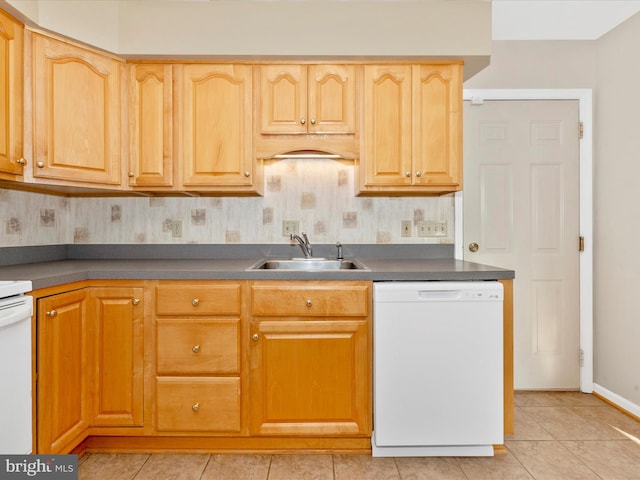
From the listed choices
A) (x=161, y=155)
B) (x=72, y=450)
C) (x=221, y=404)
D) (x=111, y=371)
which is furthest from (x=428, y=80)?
(x=72, y=450)

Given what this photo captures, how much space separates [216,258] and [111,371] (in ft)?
2.98

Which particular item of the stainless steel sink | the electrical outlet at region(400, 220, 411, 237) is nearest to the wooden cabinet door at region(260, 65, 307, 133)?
the stainless steel sink

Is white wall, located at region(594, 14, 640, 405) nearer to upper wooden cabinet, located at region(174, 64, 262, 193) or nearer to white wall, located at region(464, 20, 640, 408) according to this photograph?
white wall, located at region(464, 20, 640, 408)

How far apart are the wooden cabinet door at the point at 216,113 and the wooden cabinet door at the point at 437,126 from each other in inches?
37.1

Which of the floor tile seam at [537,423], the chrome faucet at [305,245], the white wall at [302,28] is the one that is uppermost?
the white wall at [302,28]

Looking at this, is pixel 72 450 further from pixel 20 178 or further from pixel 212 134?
pixel 212 134

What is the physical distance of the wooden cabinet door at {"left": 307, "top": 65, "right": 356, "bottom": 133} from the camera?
2354mm

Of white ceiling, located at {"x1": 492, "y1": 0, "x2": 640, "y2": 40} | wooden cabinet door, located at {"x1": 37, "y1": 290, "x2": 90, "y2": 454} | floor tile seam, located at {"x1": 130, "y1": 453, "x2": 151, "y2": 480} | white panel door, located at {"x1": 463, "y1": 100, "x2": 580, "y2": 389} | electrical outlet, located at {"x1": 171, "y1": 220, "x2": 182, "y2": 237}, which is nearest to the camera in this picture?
wooden cabinet door, located at {"x1": 37, "y1": 290, "x2": 90, "y2": 454}

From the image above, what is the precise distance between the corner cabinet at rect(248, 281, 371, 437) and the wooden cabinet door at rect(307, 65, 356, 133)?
2.99ft

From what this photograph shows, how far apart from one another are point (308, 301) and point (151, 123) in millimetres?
1346

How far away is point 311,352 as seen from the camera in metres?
2.02

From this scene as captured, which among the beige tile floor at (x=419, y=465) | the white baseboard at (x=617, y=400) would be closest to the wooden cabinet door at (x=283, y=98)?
the beige tile floor at (x=419, y=465)

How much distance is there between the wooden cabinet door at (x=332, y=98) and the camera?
2354 mm

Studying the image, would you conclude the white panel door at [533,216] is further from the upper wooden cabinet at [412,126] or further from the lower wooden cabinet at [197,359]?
the lower wooden cabinet at [197,359]
